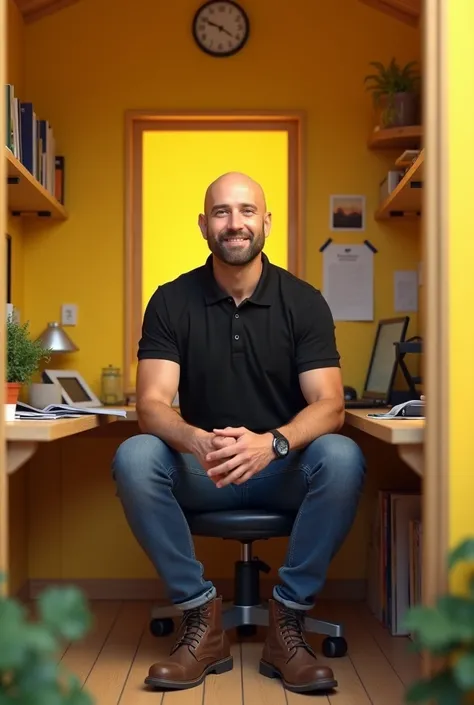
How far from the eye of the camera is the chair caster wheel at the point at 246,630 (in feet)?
9.82

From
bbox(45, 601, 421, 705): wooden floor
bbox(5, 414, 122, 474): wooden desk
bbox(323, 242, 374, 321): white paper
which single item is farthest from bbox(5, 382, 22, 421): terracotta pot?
bbox(323, 242, 374, 321): white paper

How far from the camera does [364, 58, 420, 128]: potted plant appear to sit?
3.48 meters

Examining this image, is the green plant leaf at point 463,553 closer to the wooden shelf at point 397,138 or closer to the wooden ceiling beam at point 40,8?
the wooden shelf at point 397,138

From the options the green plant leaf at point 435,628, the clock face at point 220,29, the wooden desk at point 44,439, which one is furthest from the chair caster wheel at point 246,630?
the clock face at point 220,29

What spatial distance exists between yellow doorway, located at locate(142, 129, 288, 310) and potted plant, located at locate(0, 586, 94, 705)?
7.51 ft

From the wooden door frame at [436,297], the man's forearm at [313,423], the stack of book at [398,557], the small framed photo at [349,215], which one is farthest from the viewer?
the small framed photo at [349,215]

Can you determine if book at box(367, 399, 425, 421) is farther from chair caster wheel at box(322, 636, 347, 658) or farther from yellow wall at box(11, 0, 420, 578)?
yellow wall at box(11, 0, 420, 578)

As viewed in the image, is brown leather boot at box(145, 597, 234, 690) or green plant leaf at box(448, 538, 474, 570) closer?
green plant leaf at box(448, 538, 474, 570)

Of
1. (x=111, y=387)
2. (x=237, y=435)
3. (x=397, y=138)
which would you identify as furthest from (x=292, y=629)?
(x=397, y=138)

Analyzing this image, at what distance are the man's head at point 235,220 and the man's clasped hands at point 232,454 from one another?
0.57m

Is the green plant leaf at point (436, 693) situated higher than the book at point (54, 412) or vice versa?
the book at point (54, 412)

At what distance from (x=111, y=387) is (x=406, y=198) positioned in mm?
1259

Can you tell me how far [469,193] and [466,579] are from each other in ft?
2.38

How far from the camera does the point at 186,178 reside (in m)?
3.81
